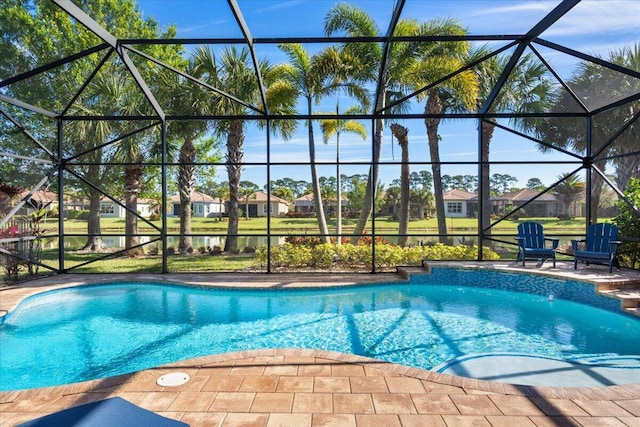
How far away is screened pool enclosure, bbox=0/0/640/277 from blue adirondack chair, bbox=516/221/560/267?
307 millimetres

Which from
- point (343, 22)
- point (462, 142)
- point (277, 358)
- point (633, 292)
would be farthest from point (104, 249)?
point (633, 292)

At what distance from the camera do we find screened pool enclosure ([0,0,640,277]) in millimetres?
6617

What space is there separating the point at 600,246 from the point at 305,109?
318 inches

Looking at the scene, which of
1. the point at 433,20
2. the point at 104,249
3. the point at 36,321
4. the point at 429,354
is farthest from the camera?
the point at 104,249

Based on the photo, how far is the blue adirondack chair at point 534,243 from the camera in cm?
754

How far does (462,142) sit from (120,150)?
12.4 meters

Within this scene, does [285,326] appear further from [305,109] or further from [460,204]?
[460,204]

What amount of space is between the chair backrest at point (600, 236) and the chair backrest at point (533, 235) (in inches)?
31.3

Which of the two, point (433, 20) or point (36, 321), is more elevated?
point (433, 20)

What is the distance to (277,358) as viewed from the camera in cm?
352

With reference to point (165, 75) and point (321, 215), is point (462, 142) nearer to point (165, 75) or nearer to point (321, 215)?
point (321, 215)

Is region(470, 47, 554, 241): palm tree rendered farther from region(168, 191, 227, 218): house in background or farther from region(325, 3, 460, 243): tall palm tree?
region(168, 191, 227, 218): house in background

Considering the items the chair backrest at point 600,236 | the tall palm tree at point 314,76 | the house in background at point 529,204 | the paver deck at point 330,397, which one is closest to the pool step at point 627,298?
the chair backrest at point 600,236

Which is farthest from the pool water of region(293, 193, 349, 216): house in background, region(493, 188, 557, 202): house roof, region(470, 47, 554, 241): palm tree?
region(293, 193, 349, 216): house in background
